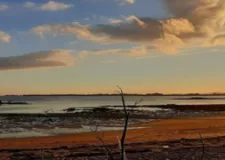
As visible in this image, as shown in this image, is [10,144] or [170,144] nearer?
[170,144]

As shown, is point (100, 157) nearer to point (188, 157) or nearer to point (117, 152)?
point (117, 152)

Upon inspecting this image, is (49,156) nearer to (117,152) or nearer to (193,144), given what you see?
(117,152)

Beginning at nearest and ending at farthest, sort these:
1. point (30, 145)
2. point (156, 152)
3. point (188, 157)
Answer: point (188, 157) < point (156, 152) < point (30, 145)

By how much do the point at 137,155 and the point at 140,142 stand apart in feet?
13.1

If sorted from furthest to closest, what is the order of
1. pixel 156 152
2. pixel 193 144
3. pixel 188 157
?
pixel 193 144 → pixel 156 152 → pixel 188 157

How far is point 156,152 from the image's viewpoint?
16391 mm

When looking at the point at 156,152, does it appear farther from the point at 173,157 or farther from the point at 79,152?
the point at 79,152

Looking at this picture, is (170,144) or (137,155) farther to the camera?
(170,144)

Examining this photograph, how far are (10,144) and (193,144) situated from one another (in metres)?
8.51

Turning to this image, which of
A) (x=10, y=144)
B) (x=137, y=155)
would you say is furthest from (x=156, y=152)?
(x=10, y=144)

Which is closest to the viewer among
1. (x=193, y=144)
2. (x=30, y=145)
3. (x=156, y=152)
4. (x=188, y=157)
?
(x=188, y=157)

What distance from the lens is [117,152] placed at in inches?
626

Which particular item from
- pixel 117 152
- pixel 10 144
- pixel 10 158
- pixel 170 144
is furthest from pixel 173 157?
pixel 10 144

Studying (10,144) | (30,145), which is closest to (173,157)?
(30,145)
